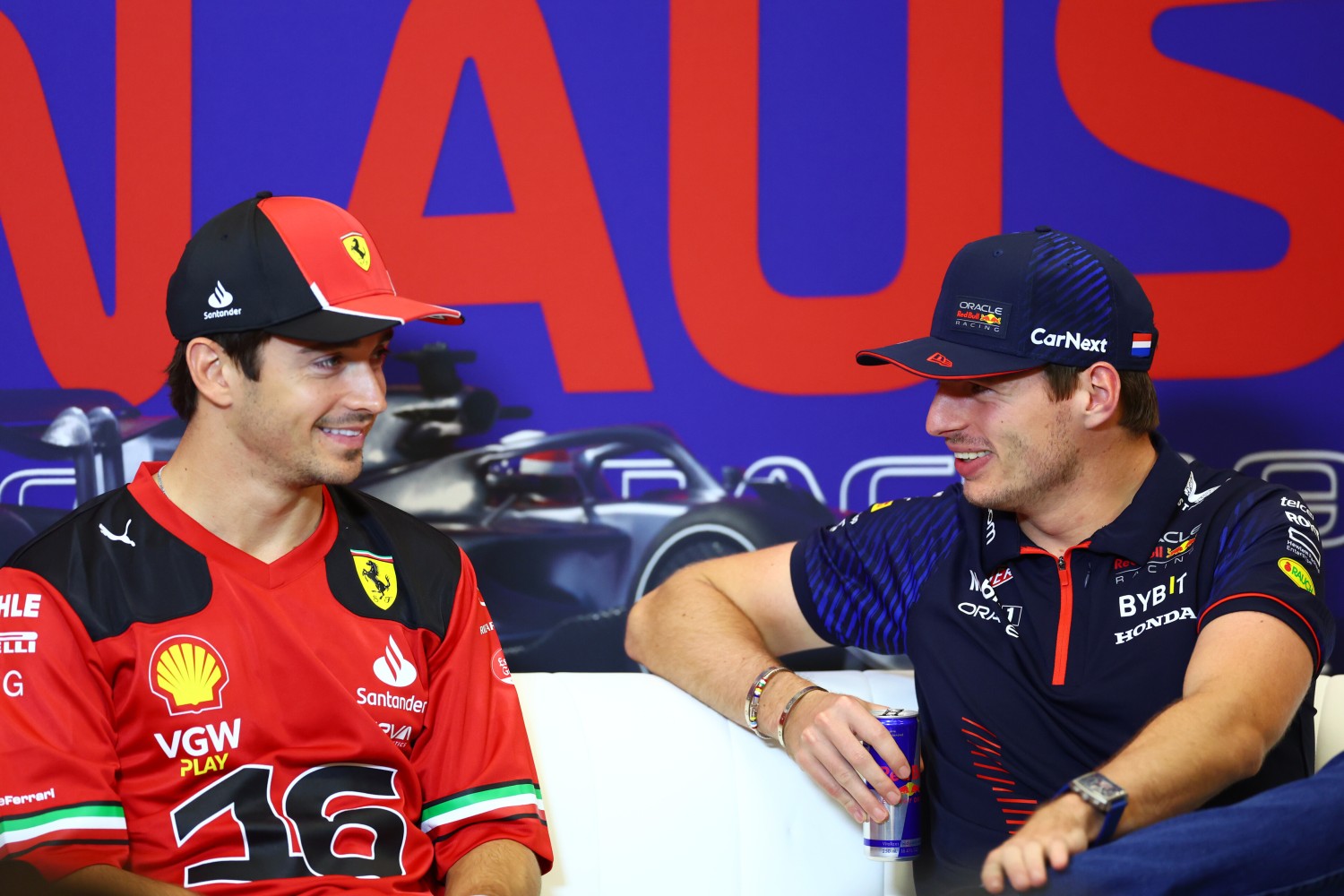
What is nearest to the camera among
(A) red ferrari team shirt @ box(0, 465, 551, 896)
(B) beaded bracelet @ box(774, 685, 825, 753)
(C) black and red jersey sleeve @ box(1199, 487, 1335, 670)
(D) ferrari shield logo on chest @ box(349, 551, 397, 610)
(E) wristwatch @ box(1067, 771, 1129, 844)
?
(E) wristwatch @ box(1067, 771, 1129, 844)

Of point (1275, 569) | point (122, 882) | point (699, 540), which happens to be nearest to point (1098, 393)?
point (1275, 569)

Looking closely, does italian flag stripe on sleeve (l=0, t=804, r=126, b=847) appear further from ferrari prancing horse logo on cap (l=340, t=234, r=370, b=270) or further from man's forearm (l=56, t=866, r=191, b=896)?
ferrari prancing horse logo on cap (l=340, t=234, r=370, b=270)

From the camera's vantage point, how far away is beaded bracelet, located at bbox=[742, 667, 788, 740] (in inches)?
70.2

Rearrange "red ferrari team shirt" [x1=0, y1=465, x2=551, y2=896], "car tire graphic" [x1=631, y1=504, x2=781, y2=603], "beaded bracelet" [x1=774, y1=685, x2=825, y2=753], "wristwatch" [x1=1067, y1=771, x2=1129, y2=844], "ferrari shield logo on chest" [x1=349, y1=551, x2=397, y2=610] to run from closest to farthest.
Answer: "wristwatch" [x1=1067, y1=771, x2=1129, y2=844]
"red ferrari team shirt" [x1=0, y1=465, x2=551, y2=896]
"ferrari shield logo on chest" [x1=349, y1=551, x2=397, y2=610]
"beaded bracelet" [x1=774, y1=685, x2=825, y2=753]
"car tire graphic" [x1=631, y1=504, x2=781, y2=603]

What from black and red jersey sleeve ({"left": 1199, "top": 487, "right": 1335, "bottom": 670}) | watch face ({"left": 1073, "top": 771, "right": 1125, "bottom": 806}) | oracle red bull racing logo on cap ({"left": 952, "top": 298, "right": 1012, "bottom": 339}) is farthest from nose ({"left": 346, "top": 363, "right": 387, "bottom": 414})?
black and red jersey sleeve ({"left": 1199, "top": 487, "right": 1335, "bottom": 670})

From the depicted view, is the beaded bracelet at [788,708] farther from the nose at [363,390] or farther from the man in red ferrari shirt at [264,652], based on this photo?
the nose at [363,390]

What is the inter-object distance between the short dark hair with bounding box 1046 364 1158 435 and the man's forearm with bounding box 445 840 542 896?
84cm

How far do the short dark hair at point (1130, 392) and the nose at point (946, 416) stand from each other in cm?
12

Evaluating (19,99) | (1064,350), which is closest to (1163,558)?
(1064,350)

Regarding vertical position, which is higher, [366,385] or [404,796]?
[366,385]

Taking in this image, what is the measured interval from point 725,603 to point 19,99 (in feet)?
4.76

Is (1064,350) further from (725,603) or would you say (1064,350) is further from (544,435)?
(544,435)

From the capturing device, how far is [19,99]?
2.29 metres

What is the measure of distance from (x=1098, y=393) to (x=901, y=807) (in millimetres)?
569
